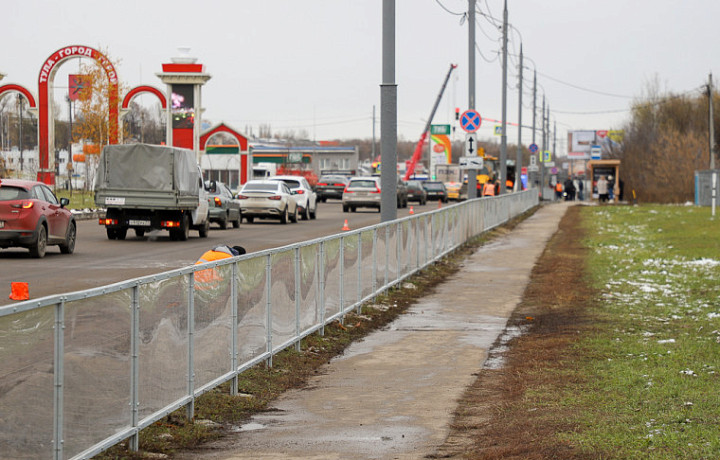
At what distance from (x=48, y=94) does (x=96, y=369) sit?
52.6m

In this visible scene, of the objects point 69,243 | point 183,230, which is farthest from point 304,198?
point 69,243

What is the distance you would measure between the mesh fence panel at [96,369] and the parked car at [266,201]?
31519 millimetres

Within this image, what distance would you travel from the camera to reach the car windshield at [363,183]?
5175 centimetres

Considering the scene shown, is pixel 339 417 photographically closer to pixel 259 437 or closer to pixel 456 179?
pixel 259 437

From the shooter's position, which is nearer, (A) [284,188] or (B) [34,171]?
(A) [284,188]

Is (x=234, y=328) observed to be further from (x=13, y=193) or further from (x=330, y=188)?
(x=330, y=188)

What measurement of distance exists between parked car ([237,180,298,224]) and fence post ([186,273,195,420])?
30180 millimetres

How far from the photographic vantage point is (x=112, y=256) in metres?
22.9

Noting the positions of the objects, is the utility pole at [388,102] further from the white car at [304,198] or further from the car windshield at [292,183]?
the car windshield at [292,183]

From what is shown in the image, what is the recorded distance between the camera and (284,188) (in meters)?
39.7

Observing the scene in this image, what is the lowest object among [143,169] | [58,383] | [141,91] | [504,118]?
[58,383]

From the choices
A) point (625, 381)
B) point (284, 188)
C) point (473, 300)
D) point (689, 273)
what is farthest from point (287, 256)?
point (284, 188)

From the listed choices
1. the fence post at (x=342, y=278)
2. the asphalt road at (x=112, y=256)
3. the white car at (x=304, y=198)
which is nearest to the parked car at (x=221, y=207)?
the asphalt road at (x=112, y=256)

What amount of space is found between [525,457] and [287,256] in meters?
4.66
